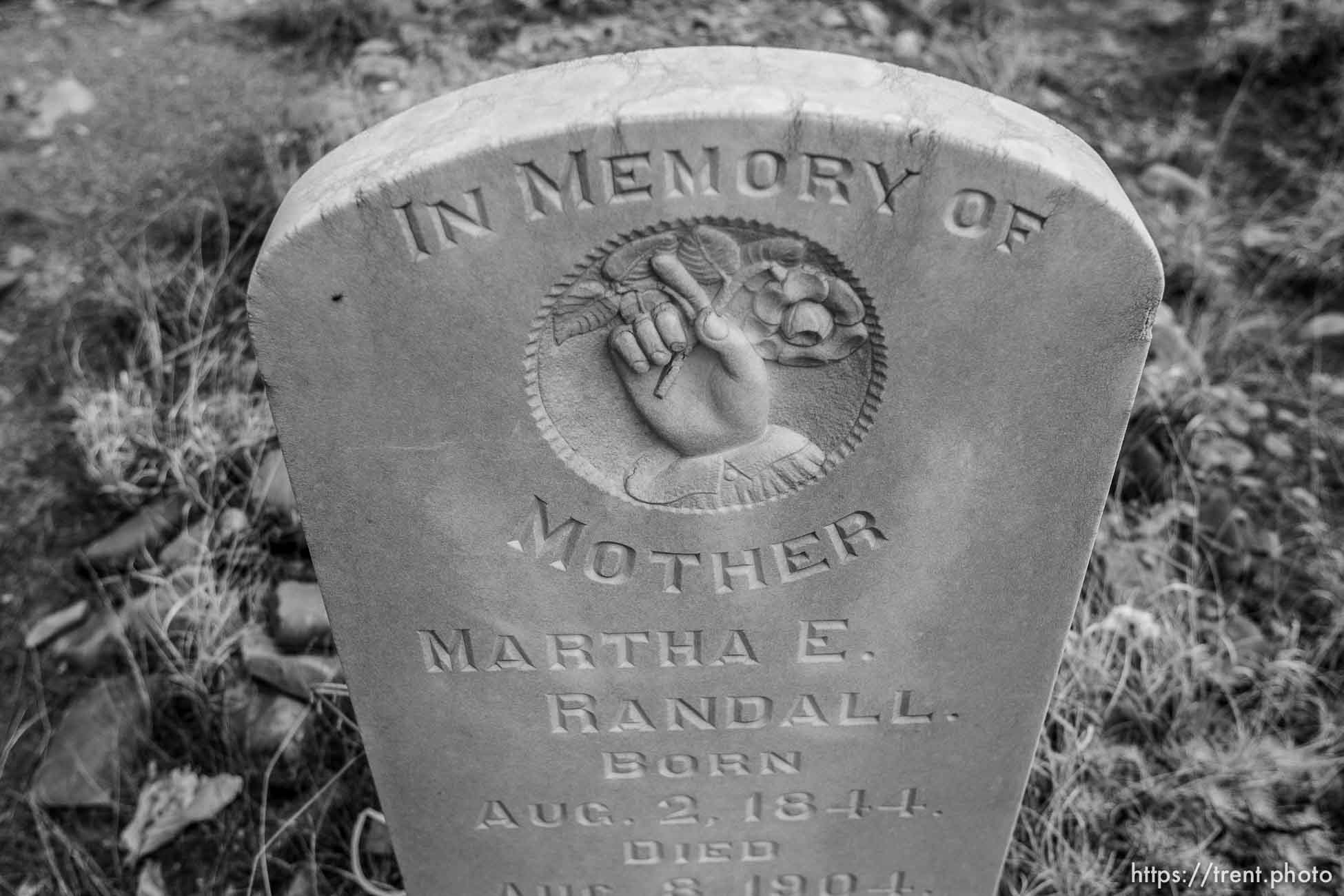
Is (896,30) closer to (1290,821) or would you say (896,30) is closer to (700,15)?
(700,15)

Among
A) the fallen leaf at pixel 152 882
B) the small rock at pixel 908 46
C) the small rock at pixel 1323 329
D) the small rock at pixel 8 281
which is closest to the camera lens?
the fallen leaf at pixel 152 882

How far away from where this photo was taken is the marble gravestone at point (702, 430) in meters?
1.27

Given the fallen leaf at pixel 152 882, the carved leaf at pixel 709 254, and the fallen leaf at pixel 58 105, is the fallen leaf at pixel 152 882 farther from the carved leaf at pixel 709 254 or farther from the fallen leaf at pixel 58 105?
the fallen leaf at pixel 58 105

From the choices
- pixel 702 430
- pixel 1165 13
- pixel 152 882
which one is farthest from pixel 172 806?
pixel 1165 13

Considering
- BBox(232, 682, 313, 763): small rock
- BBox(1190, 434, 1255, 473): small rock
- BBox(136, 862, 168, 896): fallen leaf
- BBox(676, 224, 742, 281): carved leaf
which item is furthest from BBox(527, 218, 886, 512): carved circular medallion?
BBox(1190, 434, 1255, 473): small rock

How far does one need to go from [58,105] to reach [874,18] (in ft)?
11.0

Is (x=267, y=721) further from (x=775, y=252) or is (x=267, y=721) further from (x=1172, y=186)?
(x=1172, y=186)

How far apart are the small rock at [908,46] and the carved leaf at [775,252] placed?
3.13 metres

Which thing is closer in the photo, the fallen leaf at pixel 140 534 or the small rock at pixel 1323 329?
the fallen leaf at pixel 140 534

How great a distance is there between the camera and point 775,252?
1.33 metres

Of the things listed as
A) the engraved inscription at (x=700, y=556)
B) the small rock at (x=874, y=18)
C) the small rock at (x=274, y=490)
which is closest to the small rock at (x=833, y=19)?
the small rock at (x=874, y=18)

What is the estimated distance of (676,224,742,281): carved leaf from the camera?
1315mm

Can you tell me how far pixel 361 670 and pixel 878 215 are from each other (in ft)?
3.69

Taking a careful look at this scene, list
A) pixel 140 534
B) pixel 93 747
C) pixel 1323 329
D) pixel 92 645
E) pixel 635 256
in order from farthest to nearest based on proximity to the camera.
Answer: pixel 1323 329
pixel 140 534
pixel 92 645
pixel 93 747
pixel 635 256
